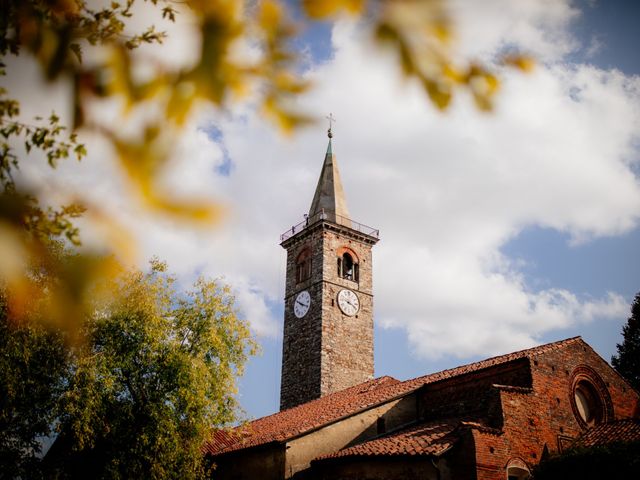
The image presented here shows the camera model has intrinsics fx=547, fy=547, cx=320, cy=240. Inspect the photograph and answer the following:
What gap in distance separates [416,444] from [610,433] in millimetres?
5840

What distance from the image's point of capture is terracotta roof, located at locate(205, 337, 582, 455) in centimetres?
1723

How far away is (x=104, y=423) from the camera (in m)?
14.3

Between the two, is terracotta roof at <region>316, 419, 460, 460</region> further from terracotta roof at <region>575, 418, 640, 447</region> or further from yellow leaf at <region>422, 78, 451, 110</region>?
yellow leaf at <region>422, 78, 451, 110</region>

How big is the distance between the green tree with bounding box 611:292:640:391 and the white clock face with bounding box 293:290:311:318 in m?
17.6

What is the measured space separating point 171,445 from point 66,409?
9.08ft

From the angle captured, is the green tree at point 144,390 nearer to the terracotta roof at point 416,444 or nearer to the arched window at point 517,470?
the terracotta roof at point 416,444

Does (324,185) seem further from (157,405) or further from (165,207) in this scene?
(165,207)

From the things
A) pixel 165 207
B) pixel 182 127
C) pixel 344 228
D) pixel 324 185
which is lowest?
pixel 165 207

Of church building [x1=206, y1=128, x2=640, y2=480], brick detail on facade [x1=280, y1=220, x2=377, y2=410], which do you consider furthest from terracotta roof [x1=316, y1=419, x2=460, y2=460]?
brick detail on facade [x1=280, y1=220, x2=377, y2=410]

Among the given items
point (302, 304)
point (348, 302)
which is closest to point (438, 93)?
point (348, 302)

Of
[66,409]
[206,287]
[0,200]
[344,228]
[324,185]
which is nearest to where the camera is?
[0,200]

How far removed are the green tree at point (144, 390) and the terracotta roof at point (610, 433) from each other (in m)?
10.3

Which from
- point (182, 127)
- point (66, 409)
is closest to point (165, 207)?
point (182, 127)

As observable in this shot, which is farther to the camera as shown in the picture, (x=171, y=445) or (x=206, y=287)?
(x=206, y=287)
